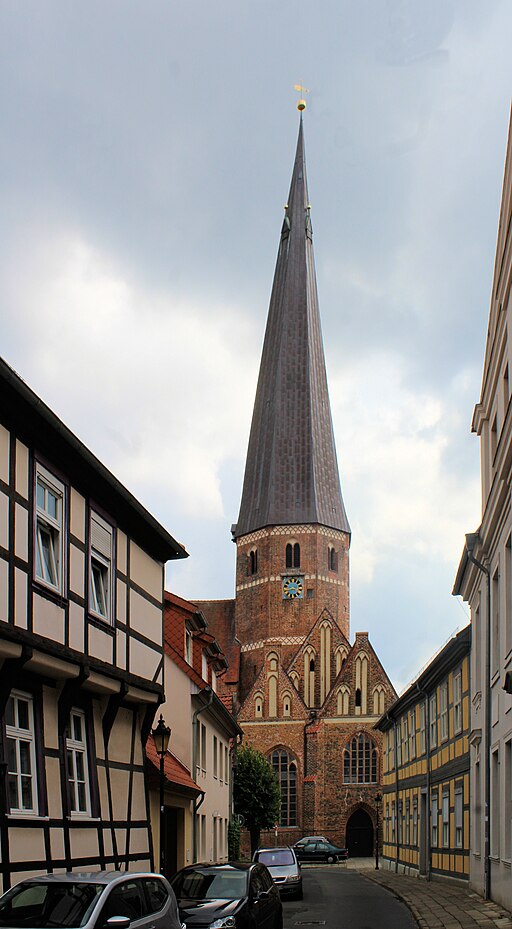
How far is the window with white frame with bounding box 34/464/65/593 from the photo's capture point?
14062mm

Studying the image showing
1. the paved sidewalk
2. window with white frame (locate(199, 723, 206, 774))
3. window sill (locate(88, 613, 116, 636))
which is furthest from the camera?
window with white frame (locate(199, 723, 206, 774))

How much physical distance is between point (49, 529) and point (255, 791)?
170 ft

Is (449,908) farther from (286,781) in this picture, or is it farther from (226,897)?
(286,781)

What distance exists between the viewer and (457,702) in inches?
1123

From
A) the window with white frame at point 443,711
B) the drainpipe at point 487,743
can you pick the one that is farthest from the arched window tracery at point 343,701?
the drainpipe at point 487,743

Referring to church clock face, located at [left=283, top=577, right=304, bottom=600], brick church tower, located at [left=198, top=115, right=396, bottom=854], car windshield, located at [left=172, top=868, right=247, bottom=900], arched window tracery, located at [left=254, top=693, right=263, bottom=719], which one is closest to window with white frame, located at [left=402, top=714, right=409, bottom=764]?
car windshield, located at [left=172, top=868, right=247, bottom=900]

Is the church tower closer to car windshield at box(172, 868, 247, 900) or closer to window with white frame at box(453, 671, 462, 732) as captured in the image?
window with white frame at box(453, 671, 462, 732)

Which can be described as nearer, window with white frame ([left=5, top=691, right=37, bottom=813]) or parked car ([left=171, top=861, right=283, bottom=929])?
window with white frame ([left=5, top=691, right=37, bottom=813])

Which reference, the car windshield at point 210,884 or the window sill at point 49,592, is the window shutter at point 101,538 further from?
the car windshield at point 210,884

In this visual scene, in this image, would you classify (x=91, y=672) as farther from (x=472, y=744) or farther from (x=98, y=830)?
(x=472, y=744)

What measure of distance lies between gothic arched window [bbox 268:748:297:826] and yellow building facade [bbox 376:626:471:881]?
32018mm

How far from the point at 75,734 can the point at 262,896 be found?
11.0ft

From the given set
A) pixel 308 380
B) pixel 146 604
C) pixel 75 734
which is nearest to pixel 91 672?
pixel 75 734

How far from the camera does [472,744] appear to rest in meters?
25.3
